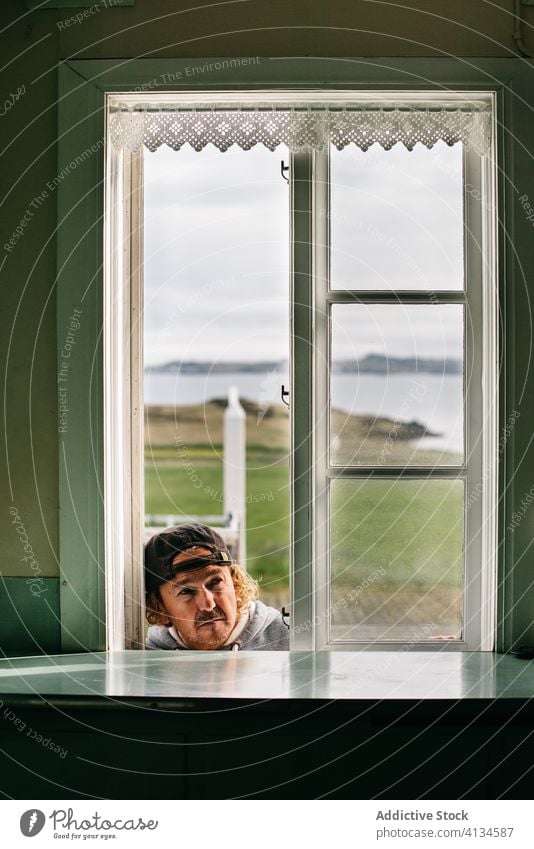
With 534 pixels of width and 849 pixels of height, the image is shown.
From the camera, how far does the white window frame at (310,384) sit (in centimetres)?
215

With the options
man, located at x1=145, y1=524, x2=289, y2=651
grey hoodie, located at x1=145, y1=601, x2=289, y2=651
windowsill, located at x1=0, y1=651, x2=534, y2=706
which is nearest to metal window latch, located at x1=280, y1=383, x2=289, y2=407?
man, located at x1=145, y1=524, x2=289, y2=651

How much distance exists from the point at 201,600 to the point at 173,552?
0.14m

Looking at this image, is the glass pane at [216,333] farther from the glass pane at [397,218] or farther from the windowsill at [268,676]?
the windowsill at [268,676]

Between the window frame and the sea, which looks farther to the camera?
the sea

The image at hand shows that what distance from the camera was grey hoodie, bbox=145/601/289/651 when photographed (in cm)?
222

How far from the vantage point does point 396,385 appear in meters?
2.20

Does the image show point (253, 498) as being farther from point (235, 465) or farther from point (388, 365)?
point (388, 365)

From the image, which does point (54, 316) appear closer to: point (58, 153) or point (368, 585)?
point (58, 153)

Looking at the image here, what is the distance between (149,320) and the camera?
7.32 ft

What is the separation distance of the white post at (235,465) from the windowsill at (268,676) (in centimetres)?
34

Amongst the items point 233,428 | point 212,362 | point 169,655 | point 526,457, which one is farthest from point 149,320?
point 526,457

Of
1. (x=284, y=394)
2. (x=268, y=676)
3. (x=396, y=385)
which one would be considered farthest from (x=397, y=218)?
(x=268, y=676)

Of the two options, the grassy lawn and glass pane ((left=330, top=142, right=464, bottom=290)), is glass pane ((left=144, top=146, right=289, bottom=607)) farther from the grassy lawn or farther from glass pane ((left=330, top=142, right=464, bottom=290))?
glass pane ((left=330, top=142, right=464, bottom=290))

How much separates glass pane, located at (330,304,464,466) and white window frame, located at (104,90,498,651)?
3 cm
